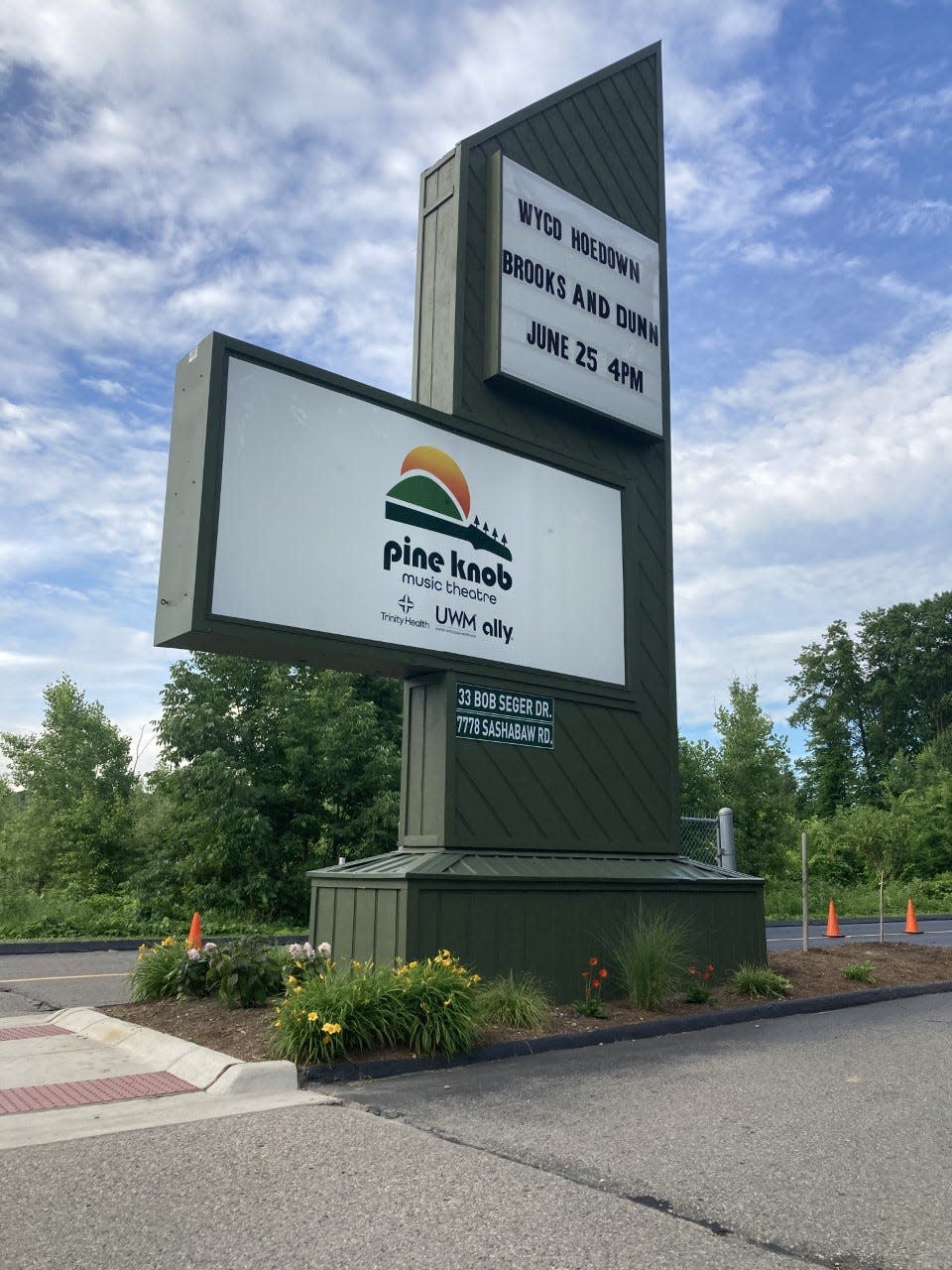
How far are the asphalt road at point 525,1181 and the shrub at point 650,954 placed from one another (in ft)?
8.48

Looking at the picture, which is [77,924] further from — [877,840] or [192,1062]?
[877,840]

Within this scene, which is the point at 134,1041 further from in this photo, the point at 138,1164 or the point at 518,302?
the point at 518,302

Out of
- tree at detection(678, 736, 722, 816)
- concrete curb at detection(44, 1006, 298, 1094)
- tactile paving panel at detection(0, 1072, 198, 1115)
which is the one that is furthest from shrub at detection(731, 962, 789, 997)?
tree at detection(678, 736, 722, 816)

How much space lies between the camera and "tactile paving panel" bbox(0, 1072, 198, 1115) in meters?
5.99

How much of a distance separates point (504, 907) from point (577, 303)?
7.27 meters

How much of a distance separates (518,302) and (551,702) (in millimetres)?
4552

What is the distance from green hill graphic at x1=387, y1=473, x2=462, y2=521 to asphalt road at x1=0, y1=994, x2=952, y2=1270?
212 inches

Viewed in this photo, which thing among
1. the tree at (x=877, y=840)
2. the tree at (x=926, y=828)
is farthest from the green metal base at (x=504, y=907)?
the tree at (x=926, y=828)

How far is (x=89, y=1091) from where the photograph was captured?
6.29 m

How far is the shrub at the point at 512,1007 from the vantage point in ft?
26.9

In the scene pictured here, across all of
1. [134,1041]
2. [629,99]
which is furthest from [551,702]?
[629,99]

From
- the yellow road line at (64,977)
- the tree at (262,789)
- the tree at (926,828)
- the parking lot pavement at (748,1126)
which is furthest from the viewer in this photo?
the tree at (926,828)

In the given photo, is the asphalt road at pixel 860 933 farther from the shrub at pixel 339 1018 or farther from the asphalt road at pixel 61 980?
the shrub at pixel 339 1018

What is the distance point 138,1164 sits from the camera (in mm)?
4742
